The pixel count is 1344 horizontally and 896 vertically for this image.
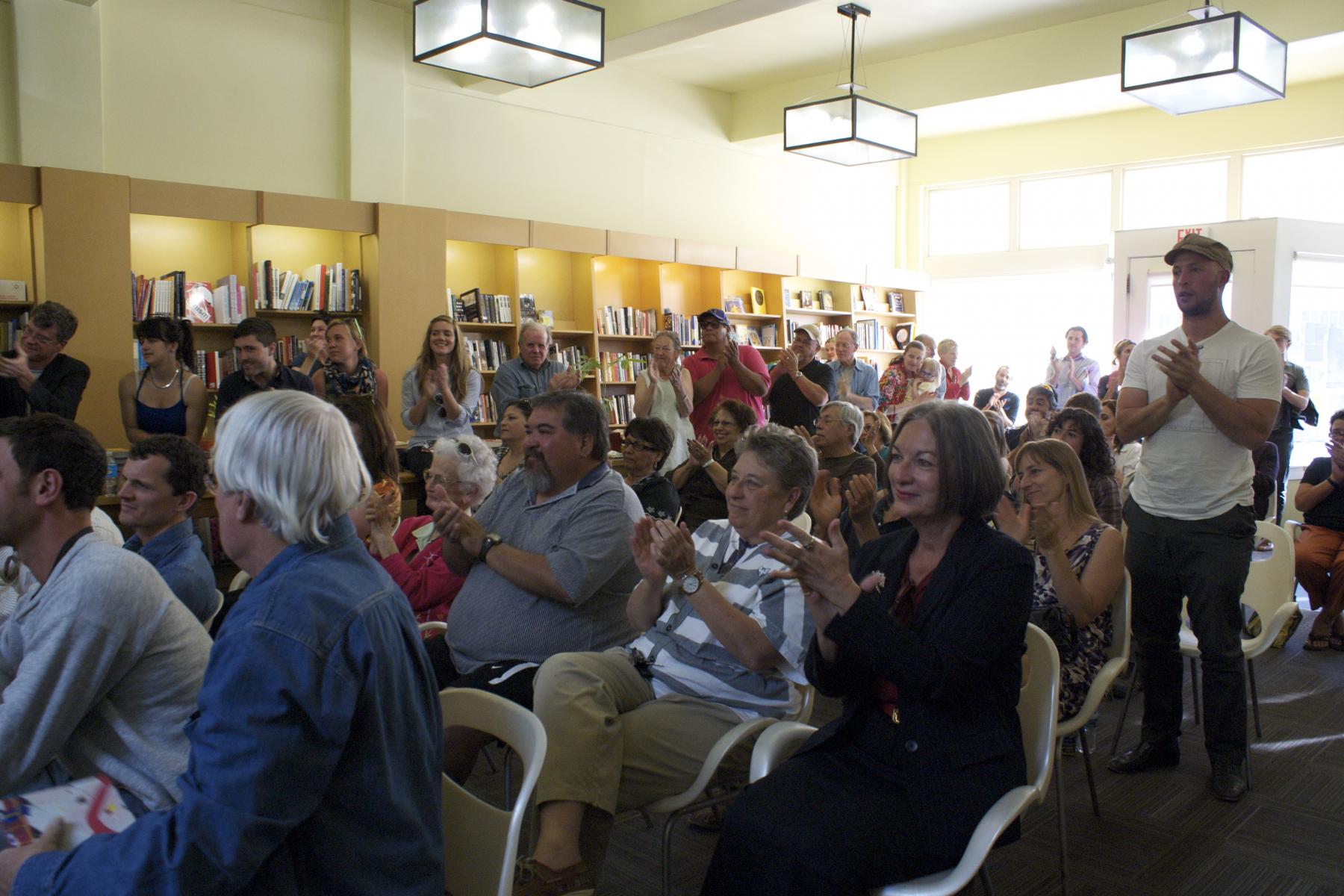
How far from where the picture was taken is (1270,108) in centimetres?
970

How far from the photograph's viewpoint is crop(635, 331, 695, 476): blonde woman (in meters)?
6.00

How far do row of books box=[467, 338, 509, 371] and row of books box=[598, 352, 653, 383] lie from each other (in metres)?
0.95

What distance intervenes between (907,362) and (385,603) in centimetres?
717

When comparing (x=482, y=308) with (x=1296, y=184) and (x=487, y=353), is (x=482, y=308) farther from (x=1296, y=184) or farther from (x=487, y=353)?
(x=1296, y=184)

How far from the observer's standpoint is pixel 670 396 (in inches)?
241

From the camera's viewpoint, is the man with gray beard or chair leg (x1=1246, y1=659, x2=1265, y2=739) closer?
the man with gray beard

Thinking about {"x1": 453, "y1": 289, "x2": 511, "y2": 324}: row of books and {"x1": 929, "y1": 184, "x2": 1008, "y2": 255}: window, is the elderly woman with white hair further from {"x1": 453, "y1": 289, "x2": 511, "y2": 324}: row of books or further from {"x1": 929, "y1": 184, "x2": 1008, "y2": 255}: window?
{"x1": 929, "y1": 184, "x2": 1008, "y2": 255}: window

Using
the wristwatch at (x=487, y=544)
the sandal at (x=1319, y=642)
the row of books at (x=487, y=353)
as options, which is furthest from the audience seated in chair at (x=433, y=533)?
the sandal at (x=1319, y=642)

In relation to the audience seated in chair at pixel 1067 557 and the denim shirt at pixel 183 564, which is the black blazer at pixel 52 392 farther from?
the audience seated in chair at pixel 1067 557

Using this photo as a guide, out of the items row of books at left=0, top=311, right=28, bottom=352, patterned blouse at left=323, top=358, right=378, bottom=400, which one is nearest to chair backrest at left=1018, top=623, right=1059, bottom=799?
patterned blouse at left=323, top=358, right=378, bottom=400

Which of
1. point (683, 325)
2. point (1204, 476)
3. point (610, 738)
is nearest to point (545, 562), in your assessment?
point (610, 738)

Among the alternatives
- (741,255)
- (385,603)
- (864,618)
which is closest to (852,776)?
(864,618)

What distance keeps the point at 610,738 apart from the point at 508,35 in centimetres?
380

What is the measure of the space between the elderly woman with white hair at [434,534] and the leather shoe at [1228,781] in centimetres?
250
